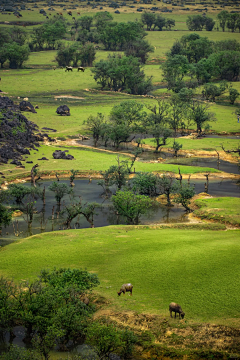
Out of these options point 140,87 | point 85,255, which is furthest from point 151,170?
point 140,87

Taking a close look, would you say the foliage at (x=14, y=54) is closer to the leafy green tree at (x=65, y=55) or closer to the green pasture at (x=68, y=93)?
the green pasture at (x=68, y=93)

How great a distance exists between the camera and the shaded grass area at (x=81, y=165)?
237 ft

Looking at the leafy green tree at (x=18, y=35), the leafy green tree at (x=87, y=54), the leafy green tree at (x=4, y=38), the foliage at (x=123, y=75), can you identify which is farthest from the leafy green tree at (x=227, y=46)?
the leafy green tree at (x=4, y=38)

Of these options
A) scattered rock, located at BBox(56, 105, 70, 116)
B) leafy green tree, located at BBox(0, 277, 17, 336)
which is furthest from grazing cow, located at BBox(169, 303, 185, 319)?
scattered rock, located at BBox(56, 105, 70, 116)

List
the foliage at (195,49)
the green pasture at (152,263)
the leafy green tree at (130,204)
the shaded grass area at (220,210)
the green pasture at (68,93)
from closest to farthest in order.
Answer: the green pasture at (152,263), the leafy green tree at (130,204), the shaded grass area at (220,210), the green pasture at (68,93), the foliage at (195,49)

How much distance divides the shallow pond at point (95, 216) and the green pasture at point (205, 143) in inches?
797

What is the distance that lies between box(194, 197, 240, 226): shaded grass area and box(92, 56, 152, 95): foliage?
83.6 m

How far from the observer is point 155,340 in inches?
1051

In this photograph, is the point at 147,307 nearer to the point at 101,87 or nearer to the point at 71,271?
the point at 71,271

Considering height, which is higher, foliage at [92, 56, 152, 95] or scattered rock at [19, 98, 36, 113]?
foliage at [92, 56, 152, 95]

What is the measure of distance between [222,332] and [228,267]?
801 cm

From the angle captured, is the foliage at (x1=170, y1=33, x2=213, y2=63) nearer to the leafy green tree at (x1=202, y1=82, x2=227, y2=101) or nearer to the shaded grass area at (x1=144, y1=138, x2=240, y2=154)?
the leafy green tree at (x1=202, y1=82, x2=227, y2=101)

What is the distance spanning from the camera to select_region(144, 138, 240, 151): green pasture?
299 ft

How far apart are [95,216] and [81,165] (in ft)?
69.0
